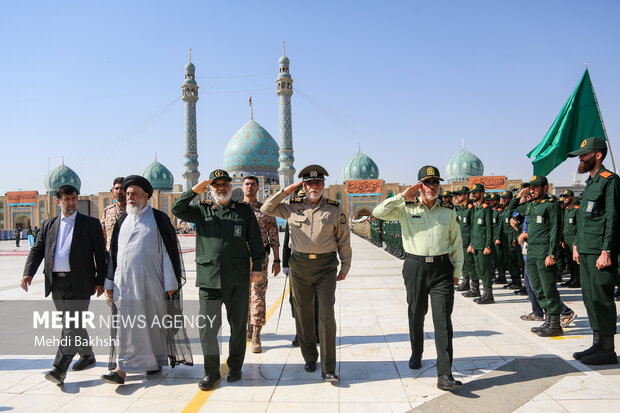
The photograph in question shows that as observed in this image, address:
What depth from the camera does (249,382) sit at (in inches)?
131

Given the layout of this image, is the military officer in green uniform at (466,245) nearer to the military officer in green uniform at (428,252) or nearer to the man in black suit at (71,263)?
the military officer in green uniform at (428,252)

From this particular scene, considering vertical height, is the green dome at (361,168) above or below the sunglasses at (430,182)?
above

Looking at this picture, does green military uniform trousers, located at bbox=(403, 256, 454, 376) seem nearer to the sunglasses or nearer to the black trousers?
the sunglasses

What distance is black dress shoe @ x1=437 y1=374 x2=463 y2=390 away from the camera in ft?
9.89

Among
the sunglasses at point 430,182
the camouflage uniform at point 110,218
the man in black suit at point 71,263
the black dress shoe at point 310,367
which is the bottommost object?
the black dress shoe at point 310,367

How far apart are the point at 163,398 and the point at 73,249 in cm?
151

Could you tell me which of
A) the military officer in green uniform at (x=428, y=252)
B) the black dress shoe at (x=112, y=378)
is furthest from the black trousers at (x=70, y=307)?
the military officer in green uniform at (x=428, y=252)

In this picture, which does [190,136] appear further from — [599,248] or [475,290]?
[599,248]

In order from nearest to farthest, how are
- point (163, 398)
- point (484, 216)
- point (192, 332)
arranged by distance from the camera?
point (163, 398) < point (192, 332) < point (484, 216)

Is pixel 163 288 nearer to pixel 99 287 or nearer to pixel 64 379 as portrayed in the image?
pixel 99 287

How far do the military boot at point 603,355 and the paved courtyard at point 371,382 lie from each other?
3.1 inches

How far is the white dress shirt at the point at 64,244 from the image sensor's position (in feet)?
11.8

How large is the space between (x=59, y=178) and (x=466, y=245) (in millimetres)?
55434

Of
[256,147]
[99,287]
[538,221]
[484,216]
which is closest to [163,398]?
[99,287]
